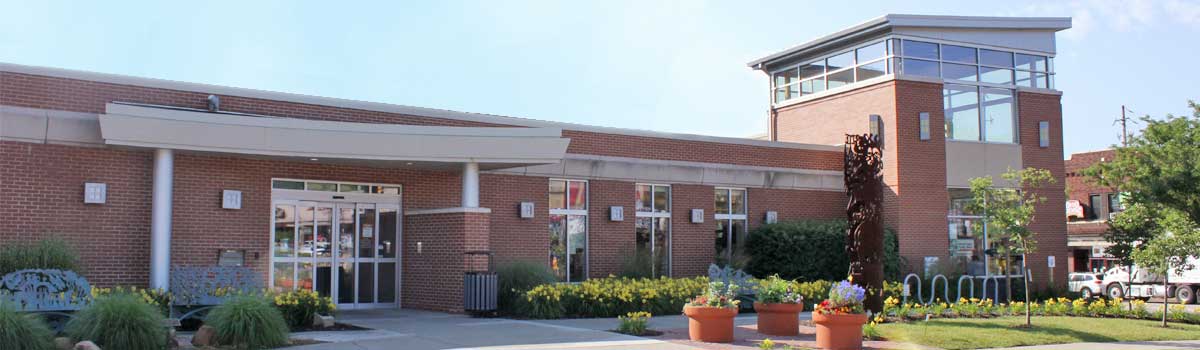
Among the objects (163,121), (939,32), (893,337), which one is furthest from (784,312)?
(939,32)

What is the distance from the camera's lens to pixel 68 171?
1623 centimetres

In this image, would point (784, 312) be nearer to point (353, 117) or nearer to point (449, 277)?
point (449, 277)

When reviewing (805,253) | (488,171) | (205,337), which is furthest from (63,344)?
(805,253)

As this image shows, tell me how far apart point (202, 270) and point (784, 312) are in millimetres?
8660

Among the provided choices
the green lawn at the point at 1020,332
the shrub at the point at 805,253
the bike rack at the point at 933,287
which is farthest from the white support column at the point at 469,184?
the bike rack at the point at 933,287

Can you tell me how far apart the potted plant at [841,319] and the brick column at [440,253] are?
709 cm

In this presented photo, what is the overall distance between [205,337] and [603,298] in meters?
7.57

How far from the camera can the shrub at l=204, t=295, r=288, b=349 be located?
1267cm

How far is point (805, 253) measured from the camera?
76.3 ft

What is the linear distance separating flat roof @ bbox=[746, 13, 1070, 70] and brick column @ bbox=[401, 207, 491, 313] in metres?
11.5

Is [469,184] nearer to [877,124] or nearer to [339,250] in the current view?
[339,250]

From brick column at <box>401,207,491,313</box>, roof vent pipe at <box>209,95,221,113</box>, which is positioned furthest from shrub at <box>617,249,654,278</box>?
roof vent pipe at <box>209,95,221,113</box>

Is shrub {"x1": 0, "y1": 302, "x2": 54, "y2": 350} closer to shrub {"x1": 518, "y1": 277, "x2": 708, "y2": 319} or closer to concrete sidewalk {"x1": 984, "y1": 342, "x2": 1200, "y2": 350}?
shrub {"x1": 518, "y1": 277, "x2": 708, "y2": 319}

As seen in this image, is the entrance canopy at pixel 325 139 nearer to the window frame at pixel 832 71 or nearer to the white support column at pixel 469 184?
the white support column at pixel 469 184
